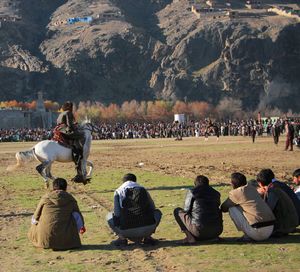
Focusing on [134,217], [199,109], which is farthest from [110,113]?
[134,217]

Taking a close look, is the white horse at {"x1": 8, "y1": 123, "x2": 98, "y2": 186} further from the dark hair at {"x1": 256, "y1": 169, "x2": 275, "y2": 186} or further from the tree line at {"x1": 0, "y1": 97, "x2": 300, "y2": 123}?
the tree line at {"x1": 0, "y1": 97, "x2": 300, "y2": 123}

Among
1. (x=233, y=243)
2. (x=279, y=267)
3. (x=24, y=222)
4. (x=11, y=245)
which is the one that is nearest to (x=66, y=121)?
(x=24, y=222)

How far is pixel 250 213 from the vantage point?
1005cm

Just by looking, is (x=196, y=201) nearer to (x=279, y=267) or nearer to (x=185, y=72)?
(x=279, y=267)

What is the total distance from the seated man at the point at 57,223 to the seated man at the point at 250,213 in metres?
2.40

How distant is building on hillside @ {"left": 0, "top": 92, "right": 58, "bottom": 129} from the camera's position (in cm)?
13650

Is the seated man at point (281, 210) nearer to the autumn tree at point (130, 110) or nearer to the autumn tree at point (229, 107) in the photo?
the autumn tree at point (130, 110)

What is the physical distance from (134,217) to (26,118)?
13498 centimetres

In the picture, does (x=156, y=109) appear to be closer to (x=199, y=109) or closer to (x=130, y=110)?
(x=130, y=110)

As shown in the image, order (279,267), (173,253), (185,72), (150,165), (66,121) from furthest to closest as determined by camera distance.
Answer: (185,72) < (150,165) < (66,121) < (173,253) < (279,267)

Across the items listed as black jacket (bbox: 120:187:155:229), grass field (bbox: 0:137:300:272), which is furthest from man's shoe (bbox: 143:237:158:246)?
black jacket (bbox: 120:187:155:229)

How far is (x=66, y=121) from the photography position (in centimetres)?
1794

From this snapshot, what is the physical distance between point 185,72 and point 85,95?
98.5 ft

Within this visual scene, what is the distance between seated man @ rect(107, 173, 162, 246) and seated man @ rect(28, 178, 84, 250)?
63 cm
